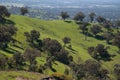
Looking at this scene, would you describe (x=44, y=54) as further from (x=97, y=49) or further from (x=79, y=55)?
(x=97, y=49)

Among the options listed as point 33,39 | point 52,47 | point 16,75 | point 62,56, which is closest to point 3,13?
point 33,39

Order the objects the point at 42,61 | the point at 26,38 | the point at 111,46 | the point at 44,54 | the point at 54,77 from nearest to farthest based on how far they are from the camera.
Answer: the point at 54,77
the point at 42,61
the point at 44,54
the point at 26,38
the point at 111,46

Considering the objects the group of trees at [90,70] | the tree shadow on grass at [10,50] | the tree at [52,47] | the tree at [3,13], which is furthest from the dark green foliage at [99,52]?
the tree shadow on grass at [10,50]

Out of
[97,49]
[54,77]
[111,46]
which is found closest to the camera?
[54,77]

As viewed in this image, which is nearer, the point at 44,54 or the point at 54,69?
the point at 54,69

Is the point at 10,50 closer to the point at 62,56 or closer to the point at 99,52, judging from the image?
the point at 62,56

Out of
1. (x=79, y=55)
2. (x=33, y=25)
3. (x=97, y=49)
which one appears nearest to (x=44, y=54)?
(x=79, y=55)

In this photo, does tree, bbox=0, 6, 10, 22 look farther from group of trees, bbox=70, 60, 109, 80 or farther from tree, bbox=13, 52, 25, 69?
tree, bbox=13, 52, 25, 69

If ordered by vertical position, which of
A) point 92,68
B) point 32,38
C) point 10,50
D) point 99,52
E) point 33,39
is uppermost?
point 10,50

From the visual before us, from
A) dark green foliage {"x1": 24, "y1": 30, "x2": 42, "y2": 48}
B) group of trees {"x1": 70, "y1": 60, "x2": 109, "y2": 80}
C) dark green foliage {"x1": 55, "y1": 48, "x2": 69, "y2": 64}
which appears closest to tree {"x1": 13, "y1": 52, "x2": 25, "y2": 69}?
group of trees {"x1": 70, "y1": 60, "x2": 109, "y2": 80}

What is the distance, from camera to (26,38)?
496ft

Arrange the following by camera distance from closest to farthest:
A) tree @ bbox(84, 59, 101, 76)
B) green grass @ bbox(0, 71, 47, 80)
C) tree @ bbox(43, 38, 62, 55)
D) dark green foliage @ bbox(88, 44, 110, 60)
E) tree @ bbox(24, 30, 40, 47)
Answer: green grass @ bbox(0, 71, 47, 80) < tree @ bbox(84, 59, 101, 76) < tree @ bbox(43, 38, 62, 55) < tree @ bbox(24, 30, 40, 47) < dark green foliage @ bbox(88, 44, 110, 60)

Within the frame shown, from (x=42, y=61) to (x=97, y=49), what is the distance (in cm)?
5238

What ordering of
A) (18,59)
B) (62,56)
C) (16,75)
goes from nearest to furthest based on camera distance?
(16,75) → (18,59) → (62,56)
